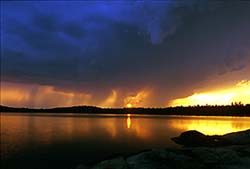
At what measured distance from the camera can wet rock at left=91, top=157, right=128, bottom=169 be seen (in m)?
23.2

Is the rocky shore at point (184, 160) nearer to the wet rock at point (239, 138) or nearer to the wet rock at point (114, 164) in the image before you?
→ the wet rock at point (114, 164)

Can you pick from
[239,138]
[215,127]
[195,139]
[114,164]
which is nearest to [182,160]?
[114,164]

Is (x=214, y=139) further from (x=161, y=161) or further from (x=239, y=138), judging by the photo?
(x=161, y=161)

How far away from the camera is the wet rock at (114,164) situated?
915 inches

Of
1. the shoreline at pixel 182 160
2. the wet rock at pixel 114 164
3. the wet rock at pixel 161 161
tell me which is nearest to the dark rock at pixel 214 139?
the shoreline at pixel 182 160

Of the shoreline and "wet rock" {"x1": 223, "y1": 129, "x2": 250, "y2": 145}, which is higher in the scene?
"wet rock" {"x1": 223, "y1": 129, "x2": 250, "y2": 145}

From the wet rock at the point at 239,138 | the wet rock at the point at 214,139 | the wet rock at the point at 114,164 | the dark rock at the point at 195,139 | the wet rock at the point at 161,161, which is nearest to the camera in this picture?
the wet rock at the point at 161,161

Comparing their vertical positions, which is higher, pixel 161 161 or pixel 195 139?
pixel 195 139

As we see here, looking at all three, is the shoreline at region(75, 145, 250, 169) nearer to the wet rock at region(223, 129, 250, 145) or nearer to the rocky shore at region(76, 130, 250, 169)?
the rocky shore at region(76, 130, 250, 169)

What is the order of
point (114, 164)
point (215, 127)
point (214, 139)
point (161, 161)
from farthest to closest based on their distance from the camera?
point (215, 127)
point (214, 139)
point (114, 164)
point (161, 161)

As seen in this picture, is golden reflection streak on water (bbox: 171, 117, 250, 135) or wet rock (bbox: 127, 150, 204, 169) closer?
wet rock (bbox: 127, 150, 204, 169)

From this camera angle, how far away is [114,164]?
24.0m

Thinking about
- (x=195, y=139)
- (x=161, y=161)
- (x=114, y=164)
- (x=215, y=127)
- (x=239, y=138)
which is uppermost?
(x=215, y=127)

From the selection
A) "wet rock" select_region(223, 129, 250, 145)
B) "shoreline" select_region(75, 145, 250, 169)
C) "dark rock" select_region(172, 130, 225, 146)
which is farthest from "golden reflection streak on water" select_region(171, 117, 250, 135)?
"shoreline" select_region(75, 145, 250, 169)
